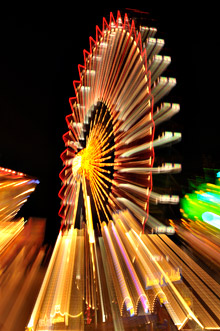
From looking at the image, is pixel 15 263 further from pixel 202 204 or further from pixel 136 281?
pixel 202 204

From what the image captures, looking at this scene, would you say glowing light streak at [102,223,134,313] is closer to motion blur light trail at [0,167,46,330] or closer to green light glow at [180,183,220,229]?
motion blur light trail at [0,167,46,330]

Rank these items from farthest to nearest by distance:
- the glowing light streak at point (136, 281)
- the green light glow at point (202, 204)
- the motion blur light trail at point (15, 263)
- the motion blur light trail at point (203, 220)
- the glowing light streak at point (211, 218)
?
the green light glow at point (202, 204) < the glowing light streak at point (211, 218) < the motion blur light trail at point (203, 220) < the motion blur light trail at point (15, 263) < the glowing light streak at point (136, 281)

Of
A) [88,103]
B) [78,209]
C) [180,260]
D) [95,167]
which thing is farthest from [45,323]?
[88,103]

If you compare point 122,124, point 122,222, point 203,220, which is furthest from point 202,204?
point 122,124

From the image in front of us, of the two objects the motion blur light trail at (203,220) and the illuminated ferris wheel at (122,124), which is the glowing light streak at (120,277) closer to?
the illuminated ferris wheel at (122,124)

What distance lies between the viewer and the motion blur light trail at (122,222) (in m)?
1.37

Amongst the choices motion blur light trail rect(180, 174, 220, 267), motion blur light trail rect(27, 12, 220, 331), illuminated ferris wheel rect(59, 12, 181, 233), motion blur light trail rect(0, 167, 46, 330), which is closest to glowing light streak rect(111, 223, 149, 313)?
motion blur light trail rect(27, 12, 220, 331)

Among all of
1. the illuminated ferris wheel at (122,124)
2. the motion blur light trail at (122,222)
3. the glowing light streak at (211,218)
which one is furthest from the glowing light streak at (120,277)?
the glowing light streak at (211,218)

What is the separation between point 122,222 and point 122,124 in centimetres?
82

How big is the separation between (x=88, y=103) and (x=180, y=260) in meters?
2.60

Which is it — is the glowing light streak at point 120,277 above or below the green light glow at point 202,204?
below

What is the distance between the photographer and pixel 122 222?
8.13 ft


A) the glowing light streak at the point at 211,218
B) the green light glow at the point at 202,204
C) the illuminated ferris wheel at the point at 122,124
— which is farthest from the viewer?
the green light glow at the point at 202,204

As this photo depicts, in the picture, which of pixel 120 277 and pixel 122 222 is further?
pixel 122 222
